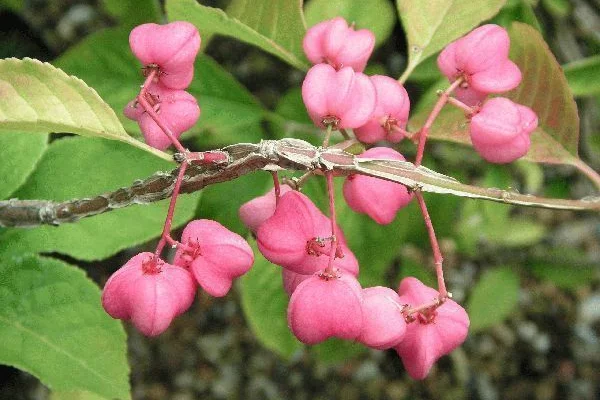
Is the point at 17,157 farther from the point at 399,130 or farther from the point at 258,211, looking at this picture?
the point at 399,130

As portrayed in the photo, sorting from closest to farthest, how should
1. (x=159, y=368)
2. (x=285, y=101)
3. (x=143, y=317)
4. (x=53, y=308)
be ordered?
(x=143, y=317), (x=53, y=308), (x=285, y=101), (x=159, y=368)

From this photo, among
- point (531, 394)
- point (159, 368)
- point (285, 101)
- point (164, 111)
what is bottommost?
point (531, 394)

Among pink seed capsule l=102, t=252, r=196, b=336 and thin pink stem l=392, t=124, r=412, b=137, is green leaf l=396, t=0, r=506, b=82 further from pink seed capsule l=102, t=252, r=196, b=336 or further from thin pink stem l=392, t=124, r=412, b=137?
pink seed capsule l=102, t=252, r=196, b=336

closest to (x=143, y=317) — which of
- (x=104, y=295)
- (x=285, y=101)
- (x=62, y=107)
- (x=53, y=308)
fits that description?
(x=104, y=295)

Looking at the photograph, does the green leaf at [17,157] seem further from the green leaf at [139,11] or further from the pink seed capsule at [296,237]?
the green leaf at [139,11]

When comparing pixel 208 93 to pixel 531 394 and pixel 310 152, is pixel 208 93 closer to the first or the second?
pixel 310 152
